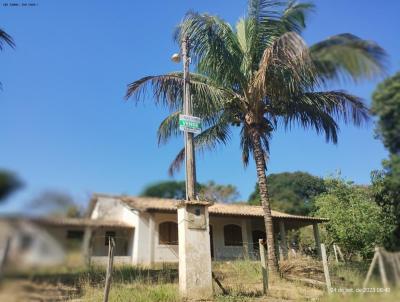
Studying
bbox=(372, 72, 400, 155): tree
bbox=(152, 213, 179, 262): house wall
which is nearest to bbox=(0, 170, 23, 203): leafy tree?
bbox=(372, 72, 400, 155): tree

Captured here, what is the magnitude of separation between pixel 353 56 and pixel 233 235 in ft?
56.5

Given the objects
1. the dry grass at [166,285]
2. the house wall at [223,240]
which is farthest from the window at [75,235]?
the house wall at [223,240]

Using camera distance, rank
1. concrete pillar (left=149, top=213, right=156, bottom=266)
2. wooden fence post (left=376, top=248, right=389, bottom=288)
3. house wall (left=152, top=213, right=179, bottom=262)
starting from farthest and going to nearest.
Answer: house wall (left=152, top=213, right=179, bottom=262) → concrete pillar (left=149, top=213, right=156, bottom=266) → wooden fence post (left=376, top=248, right=389, bottom=288)

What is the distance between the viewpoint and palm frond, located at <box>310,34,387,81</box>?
15.2 feet

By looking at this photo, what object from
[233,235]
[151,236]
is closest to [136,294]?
[151,236]

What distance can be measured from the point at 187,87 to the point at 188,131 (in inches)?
57.3

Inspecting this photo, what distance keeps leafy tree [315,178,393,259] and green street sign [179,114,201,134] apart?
9011mm

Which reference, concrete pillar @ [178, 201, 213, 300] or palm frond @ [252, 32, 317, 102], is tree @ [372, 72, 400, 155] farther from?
concrete pillar @ [178, 201, 213, 300]

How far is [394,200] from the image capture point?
15.3 ft

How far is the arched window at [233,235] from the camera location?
20.5 metres

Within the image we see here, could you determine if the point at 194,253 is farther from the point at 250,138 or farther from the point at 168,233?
the point at 168,233

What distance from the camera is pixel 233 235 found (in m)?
20.8

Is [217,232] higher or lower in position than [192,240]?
higher

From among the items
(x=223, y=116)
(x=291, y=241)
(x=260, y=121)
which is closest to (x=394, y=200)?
(x=260, y=121)
